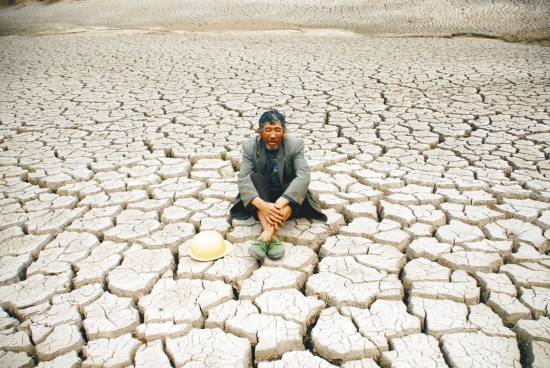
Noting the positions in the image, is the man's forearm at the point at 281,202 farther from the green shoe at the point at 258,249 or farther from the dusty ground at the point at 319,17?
the dusty ground at the point at 319,17

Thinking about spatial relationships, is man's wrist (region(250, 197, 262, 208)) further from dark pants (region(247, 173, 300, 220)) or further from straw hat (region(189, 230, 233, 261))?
straw hat (region(189, 230, 233, 261))

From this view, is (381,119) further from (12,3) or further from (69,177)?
(12,3)

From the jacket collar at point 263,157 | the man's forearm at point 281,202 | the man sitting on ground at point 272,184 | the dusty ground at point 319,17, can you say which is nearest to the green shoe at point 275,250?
the man sitting on ground at point 272,184

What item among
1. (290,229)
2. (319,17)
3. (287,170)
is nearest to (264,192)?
(287,170)

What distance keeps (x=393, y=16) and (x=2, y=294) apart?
33.9 feet

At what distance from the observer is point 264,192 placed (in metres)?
2.68

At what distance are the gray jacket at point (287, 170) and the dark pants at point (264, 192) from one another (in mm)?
36

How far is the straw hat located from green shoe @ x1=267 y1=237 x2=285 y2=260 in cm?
25

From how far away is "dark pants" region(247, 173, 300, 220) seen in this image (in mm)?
2676

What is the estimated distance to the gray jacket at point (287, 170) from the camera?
2.63 meters

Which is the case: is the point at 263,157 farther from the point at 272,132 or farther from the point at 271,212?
the point at 271,212

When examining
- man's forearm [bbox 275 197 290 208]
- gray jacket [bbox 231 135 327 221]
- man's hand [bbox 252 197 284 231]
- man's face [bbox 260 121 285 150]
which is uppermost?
man's face [bbox 260 121 285 150]

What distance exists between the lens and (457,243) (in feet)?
8.59

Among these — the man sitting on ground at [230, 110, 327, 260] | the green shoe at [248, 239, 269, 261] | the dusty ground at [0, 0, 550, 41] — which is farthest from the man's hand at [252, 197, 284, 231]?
the dusty ground at [0, 0, 550, 41]
